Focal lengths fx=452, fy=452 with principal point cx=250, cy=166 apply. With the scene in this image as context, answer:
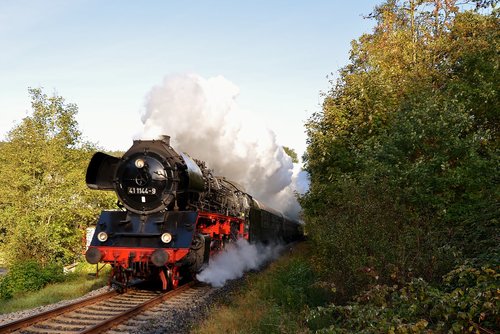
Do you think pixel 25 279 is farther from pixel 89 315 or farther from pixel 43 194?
pixel 89 315

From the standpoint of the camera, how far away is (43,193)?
20297 millimetres

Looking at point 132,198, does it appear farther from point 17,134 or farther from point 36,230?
point 17,134

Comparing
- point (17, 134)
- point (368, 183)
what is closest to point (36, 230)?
point (17, 134)

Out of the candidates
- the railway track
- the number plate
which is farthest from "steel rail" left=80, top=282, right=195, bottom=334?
the number plate

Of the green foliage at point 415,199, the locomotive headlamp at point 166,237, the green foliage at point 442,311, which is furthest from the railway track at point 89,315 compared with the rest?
the green foliage at point 442,311

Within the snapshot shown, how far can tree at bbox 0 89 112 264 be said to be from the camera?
63.2 ft

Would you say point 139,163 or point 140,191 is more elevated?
point 139,163

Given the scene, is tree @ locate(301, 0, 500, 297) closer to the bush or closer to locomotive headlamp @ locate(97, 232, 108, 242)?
locomotive headlamp @ locate(97, 232, 108, 242)

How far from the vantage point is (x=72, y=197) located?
66.9ft

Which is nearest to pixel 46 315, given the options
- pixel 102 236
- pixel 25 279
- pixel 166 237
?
pixel 102 236

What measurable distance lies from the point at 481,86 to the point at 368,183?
516 centimetres

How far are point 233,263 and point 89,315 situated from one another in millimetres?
6106

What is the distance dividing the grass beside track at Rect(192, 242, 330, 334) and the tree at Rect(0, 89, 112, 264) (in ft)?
42.7

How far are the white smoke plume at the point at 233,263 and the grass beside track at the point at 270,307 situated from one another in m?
1.69
